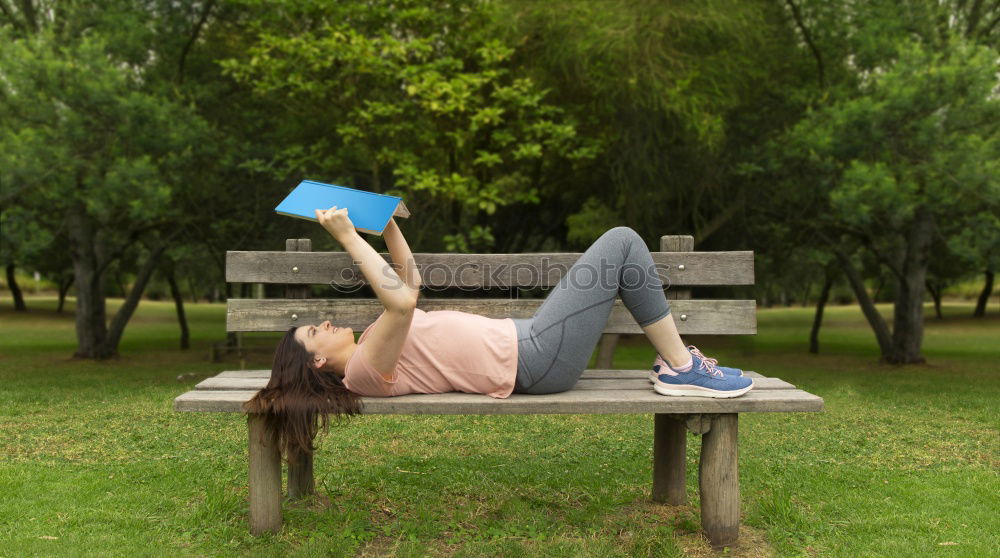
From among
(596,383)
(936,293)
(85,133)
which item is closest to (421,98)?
(85,133)

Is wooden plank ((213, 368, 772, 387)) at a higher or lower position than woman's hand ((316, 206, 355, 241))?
lower

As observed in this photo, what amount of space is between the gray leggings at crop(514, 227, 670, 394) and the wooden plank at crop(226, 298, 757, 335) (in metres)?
0.57

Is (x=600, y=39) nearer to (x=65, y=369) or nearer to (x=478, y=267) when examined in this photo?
(x=478, y=267)

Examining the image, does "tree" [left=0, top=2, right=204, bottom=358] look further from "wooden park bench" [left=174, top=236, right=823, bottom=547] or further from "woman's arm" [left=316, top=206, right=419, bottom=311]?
"woman's arm" [left=316, top=206, right=419, bottom=311]

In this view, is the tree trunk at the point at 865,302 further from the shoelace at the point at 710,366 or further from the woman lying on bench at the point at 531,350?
the woman lying on bench at the point at 531,350

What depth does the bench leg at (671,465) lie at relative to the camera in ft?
14.1

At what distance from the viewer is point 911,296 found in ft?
47.4

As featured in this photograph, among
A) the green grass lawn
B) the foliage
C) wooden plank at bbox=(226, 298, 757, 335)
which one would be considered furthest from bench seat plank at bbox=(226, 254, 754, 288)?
the foliage

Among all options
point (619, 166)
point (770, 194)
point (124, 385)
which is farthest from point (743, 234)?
point (124, 385)

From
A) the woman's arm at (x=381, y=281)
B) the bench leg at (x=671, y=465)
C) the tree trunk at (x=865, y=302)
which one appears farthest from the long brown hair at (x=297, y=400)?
the tree trunk at (x=865, y=302)

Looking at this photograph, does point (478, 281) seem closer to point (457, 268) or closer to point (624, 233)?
point (457, 268)

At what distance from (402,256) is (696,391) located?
156 centimetres

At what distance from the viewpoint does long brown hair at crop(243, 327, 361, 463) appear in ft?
11.2

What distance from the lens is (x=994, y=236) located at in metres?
10.4
